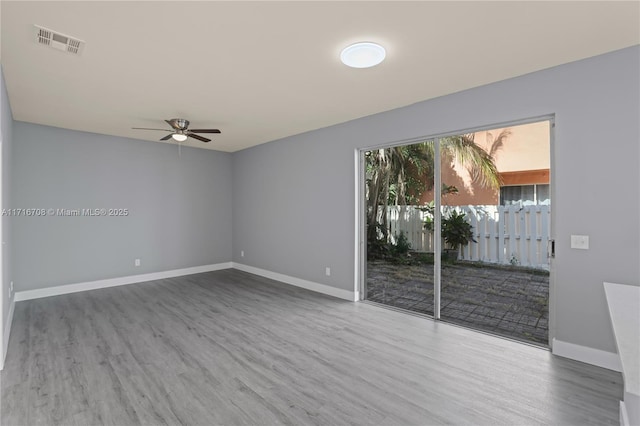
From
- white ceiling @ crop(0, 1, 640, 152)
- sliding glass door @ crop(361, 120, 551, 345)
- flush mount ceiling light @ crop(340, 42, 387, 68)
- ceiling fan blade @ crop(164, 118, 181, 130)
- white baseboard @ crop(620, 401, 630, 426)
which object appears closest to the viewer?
white baseboard @ crop(620, 401, 630, 426)

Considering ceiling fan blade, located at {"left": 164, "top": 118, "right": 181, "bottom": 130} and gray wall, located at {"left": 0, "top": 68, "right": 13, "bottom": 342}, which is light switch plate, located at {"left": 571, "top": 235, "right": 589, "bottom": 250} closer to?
ceiling fan blade, located at {"left": 164, "top": 118, "right": 181, "bottom": 130}

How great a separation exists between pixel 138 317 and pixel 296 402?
264 centimetres

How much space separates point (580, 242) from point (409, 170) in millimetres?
1941

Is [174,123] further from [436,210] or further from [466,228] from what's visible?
[466,228]

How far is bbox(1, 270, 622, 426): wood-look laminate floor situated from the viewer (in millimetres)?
2049

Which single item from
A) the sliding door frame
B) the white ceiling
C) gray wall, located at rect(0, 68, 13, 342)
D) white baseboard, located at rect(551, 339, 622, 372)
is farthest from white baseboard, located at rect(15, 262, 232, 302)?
white baseboard, located at rect(551, 339, 622, 372)

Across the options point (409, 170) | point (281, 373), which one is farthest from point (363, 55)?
point (281, 373)

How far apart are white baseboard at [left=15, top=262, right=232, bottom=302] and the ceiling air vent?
3.93 m

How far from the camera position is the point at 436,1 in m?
1.94

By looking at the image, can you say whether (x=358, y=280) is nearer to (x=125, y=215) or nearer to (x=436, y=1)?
(x=436, y=1)

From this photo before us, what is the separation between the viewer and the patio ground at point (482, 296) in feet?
10.5

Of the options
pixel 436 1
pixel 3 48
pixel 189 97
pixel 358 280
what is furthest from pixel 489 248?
pixel 3 48

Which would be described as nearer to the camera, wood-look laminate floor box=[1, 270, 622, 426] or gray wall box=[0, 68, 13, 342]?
wood-look laminate floor box=[1, 270, 622, 426]

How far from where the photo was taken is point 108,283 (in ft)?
17.4
